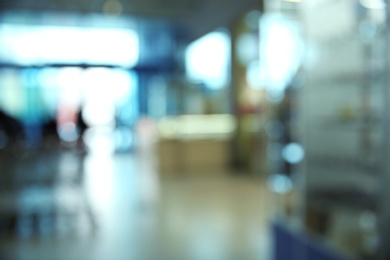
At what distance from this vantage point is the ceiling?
8.69 m

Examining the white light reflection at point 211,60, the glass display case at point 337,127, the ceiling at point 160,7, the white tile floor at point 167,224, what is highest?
the ceiling at point 160,7

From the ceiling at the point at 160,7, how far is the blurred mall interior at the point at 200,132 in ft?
0.15

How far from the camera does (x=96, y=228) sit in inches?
182

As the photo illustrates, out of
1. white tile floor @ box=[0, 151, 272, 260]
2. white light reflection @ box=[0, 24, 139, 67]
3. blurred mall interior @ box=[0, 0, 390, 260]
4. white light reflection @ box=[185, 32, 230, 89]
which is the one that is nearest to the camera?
blurred mall interior @ box=[0, 0, 390, 260]

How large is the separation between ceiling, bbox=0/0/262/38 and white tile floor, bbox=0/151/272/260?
3696 millimetres

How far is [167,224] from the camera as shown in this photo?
190 inches

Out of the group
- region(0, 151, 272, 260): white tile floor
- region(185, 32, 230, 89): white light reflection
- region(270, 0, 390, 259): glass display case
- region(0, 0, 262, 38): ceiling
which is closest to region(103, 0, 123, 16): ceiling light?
region(0, 0, 262, 38): ceiling

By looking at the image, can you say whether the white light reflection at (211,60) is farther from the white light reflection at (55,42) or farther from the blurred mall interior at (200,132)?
the white light reflection at (55,42)

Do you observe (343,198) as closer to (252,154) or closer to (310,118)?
(310,118)

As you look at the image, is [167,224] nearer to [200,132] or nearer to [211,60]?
[200,132]

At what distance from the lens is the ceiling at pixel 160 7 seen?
8688 millimetres

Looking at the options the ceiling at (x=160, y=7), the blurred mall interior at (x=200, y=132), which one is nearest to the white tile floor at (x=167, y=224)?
the blurred mall interior at (x=200, y=132)

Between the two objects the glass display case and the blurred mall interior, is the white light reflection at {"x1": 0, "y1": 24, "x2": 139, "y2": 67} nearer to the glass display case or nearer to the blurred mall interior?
the blurred mall interior

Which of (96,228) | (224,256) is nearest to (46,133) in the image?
(96,228)
